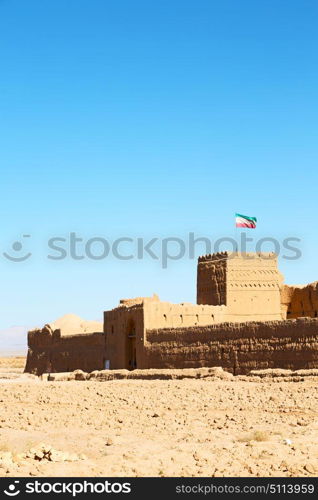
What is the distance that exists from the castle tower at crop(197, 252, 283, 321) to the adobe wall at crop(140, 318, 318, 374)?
6611 millimetres

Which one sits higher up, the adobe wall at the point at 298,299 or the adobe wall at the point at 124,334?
the adobe wall at the point at 298,299

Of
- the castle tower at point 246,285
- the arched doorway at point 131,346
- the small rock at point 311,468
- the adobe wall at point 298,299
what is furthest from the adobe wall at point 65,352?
the small rock at point 311,468

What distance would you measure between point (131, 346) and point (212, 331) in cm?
724

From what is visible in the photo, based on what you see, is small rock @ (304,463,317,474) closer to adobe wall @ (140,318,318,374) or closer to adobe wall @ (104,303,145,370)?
adobe wall @ (140,318,318,374)

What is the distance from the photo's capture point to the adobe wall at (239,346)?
25.5m

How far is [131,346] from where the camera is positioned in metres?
35.2

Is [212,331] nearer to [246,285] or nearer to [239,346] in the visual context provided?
[239,346]

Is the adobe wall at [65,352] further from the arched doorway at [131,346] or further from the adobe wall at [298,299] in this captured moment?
the adobe wall at [298,299]

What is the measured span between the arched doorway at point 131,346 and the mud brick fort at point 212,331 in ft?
0.15

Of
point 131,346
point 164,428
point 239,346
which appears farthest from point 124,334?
point 164,428

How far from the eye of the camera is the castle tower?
124 ft

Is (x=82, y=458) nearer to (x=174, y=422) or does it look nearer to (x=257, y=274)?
(x=174, y=422)

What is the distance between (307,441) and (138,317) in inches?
757
